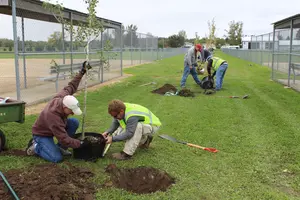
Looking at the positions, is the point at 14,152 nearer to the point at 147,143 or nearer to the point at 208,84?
the point at 147,143

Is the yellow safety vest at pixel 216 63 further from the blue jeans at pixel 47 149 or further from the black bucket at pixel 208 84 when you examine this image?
the blue jeans at pixel 47 149

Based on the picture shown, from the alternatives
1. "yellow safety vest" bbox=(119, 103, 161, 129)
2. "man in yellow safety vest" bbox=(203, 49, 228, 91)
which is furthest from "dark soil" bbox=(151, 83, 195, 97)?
"yellow safety vest" bbox=(119, 103, 161, 129)

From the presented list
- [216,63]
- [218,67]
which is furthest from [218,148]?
[216,63]

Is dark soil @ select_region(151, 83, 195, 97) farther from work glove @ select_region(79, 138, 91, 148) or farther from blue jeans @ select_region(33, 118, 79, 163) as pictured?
blue jeans @ select_region(33, 118, 79, 163)

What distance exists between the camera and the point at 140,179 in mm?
4230

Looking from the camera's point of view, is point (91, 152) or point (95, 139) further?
point (95, 139)

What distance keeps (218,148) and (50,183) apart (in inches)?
113

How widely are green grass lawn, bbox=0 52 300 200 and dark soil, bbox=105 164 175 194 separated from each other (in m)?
0.14

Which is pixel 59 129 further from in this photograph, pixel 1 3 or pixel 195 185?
pixel 1 3

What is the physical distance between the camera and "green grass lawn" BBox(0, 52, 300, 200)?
4.00 metres

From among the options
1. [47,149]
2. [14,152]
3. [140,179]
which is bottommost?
[140,179]

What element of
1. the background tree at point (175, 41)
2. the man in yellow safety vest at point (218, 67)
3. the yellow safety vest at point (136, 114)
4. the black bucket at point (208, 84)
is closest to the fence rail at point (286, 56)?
the man in yellow safety vest at point (218, 67)

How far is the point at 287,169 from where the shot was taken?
15.1ft

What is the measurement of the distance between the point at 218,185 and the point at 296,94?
8138mm
